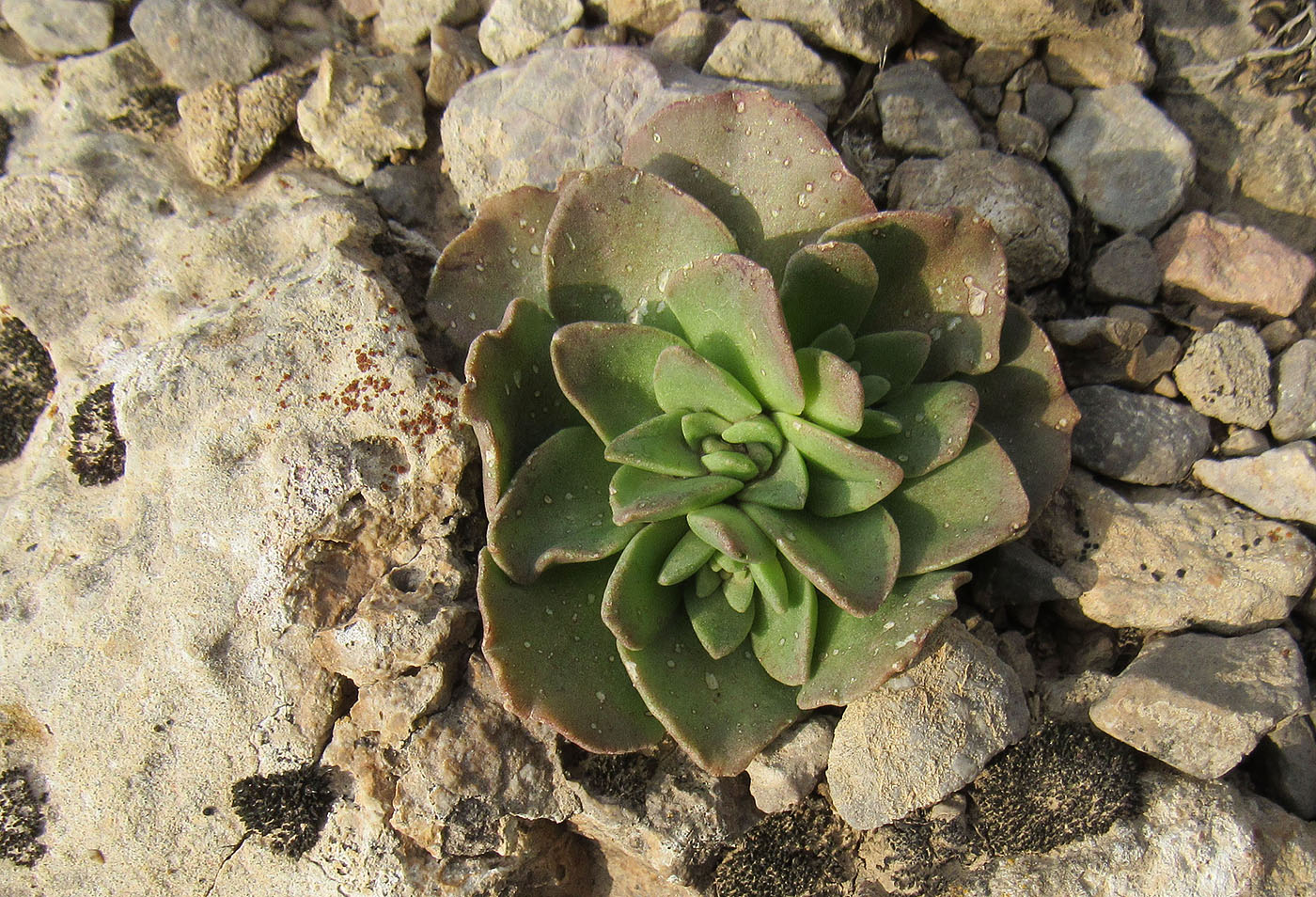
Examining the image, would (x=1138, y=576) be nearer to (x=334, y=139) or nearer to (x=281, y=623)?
(x=281, y=623)

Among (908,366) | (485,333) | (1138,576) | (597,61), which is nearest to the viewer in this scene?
(485,333)

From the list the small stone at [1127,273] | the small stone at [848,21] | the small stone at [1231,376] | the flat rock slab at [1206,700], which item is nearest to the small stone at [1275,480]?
the small stone at [1231,376]

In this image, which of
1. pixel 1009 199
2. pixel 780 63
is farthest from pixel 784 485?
pixel 780 63

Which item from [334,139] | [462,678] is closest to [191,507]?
[462,678]

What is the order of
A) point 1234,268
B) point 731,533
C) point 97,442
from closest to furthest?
point 731,533, point 97,442, point 1234,268

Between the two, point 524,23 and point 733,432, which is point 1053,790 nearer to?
point 733,432

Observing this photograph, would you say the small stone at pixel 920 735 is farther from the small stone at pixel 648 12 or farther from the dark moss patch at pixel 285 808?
the small stone at pixel 648 12
